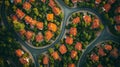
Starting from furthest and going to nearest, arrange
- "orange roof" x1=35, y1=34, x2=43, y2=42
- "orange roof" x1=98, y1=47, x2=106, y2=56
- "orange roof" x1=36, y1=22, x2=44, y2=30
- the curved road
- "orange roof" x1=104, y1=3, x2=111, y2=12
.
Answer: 1. the curved road
2. "orange roof" x1=104, y1=3, x2=111, y2=12
3. "orange roof" x1=35, y1=34, x2=43, y2=42
4. "orange roof" x1=36, y1=22, x2=44, y2=30
5. "orange roof" x1=98, y1=47, x2=106, y2=56

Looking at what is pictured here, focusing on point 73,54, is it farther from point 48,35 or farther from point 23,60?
point 23,60

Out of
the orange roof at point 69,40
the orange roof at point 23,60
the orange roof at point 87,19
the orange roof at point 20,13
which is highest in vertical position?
the orange roof at point 20,13

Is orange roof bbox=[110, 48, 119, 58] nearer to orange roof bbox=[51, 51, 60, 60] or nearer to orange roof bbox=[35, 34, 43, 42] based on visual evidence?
orange roof bbox=[51, 51, 60, 60]

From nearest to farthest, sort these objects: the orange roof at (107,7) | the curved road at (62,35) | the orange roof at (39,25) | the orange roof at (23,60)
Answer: the orange roof at (23,60) → the orange roof at (39,25) → the orange roof at (107,7) → the curved road at (62,35)

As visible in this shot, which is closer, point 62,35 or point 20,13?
point 20,13

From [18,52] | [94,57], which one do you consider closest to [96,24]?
[94,57]

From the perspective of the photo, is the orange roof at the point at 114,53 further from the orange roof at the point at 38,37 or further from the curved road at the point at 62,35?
the orange roof at the point at 38,37

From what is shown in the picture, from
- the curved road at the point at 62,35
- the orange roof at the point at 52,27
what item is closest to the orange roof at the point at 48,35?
the orange roof at the point at 52,27

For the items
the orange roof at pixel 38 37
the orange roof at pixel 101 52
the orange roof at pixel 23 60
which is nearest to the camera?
the orange roof at pixel 23 60

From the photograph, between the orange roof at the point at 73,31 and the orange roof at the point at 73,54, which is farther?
the orange roof at the point at 73,31

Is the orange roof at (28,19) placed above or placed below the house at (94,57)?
above

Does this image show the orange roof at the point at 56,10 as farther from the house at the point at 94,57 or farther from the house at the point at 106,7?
the house at the point at 94,57

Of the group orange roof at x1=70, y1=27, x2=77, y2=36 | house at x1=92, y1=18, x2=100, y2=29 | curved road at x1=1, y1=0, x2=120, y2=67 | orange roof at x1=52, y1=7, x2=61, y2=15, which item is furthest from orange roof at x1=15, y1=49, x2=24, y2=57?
house at x1=92, y1=18, x2=100, y2=29
